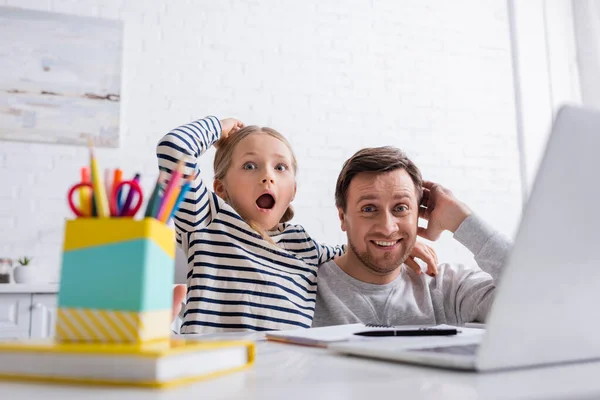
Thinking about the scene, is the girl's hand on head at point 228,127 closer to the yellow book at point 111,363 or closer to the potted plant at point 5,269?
the yellow book at point 111,363

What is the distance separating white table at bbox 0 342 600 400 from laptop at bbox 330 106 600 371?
2 centimetres

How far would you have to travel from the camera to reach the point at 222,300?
51.3 inches

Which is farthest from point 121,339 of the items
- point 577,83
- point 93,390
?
point 577,83

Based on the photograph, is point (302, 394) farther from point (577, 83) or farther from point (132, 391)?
point (577, 83)

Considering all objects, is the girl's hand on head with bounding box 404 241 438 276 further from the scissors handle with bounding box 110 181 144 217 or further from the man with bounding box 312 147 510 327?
the scissors handle with bounding box 110 181 144 217

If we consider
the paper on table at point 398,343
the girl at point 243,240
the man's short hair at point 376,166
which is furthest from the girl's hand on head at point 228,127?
the paper on table at point 398,343

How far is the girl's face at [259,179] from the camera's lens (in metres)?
1.43

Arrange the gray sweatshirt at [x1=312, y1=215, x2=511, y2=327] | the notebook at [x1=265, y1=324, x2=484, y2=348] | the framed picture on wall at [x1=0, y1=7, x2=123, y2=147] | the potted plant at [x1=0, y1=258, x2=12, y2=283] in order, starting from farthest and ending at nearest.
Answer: the framed picture on wall at [x1=0, y1=7, x2=123, y2=147] < the potted plant at [x1=0, y1=258, x2=12, y2=283] < the gray sweatshirt at [x1=312, y1=215, x2=511, y2=327] < the notebook at [x1=265, y1=324, x2=484, y2=348]

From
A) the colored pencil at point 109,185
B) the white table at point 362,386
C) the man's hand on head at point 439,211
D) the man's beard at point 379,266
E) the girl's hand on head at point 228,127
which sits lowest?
the white table at point 362,386

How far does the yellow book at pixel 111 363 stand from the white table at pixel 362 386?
0.01 metres

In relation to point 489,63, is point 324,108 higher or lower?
lower

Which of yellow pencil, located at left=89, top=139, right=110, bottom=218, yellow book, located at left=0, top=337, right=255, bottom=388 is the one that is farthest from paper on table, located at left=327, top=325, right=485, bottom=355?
yellow pencil, located at left=89, top=139, right=110, bottom=218

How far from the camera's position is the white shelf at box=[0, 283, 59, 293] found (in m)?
2.14

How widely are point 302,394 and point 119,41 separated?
2.83m
